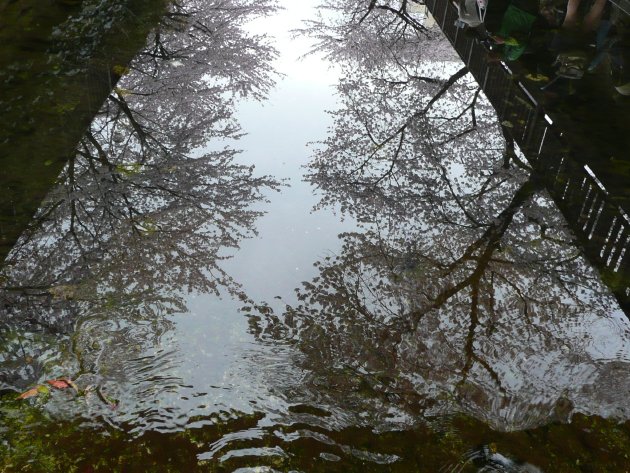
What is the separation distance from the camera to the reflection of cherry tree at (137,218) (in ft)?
9.40

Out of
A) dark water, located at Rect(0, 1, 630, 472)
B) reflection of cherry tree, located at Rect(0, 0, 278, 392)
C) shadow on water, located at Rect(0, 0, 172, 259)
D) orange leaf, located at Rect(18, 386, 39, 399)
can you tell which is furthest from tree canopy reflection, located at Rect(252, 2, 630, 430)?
shadow on water, located at Rect(0, 0, 172, 259)

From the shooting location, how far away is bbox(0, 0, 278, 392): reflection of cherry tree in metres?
2.87

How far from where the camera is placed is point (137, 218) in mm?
3682

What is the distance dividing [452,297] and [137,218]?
245cm

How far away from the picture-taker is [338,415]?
2426 millimetres

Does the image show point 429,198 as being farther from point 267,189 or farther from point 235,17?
point 235,17

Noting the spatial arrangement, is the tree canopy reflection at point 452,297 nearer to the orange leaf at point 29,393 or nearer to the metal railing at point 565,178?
the metal railing at point 565,178

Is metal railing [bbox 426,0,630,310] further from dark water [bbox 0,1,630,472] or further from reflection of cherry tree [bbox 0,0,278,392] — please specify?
reflection of cherry tree [bbox 0,0,278,392]

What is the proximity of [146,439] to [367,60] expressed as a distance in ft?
20.9

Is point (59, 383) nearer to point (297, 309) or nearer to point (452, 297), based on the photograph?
point (297, 309)

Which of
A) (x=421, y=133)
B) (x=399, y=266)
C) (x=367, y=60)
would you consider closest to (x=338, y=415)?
(x=399, y=266)

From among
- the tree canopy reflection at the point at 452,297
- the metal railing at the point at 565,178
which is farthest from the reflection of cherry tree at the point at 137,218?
the metal railing at the point at 565,178

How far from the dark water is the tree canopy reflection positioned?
0.05 feet

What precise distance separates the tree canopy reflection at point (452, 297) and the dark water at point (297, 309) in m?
0.01
